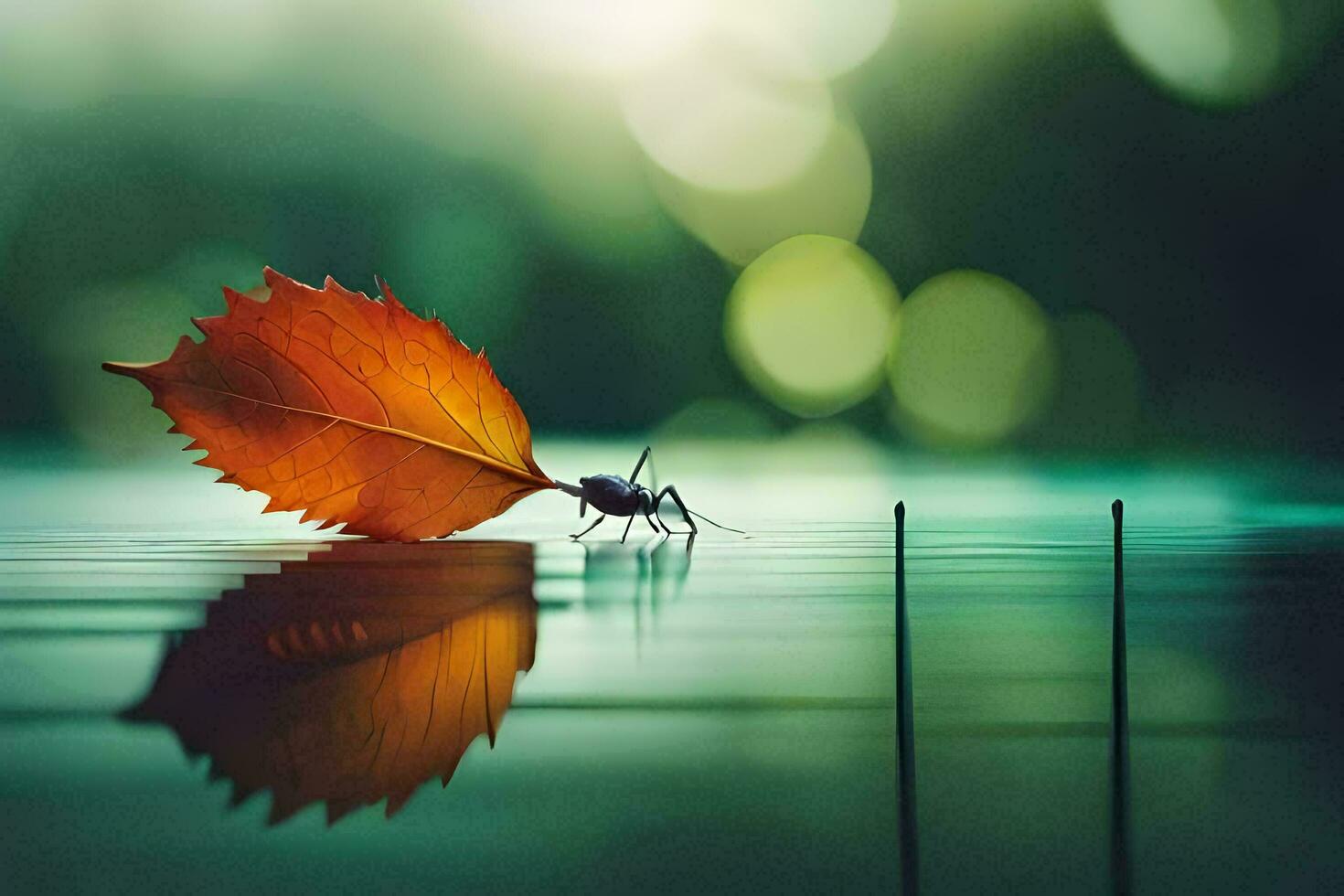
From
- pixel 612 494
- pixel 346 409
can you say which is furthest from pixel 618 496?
pixel 346 409

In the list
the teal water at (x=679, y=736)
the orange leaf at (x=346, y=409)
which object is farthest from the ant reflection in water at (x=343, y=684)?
the orange leaf at (x=346, y=409)

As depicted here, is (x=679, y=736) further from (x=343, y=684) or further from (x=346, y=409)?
(x=346, y=409)

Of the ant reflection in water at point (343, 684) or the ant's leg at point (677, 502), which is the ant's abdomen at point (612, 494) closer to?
the ant's leg at point (677, 502)

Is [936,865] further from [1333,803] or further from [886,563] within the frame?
[886,563]

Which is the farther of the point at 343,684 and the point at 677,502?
the point at 677,502

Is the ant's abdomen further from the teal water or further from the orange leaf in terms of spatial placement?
the teal water

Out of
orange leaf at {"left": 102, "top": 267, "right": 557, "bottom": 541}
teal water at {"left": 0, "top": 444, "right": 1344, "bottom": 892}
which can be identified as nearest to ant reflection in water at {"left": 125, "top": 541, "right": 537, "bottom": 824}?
teal water at {"left": 0, "top": 444, "right": 1344, "bottom": 892}
